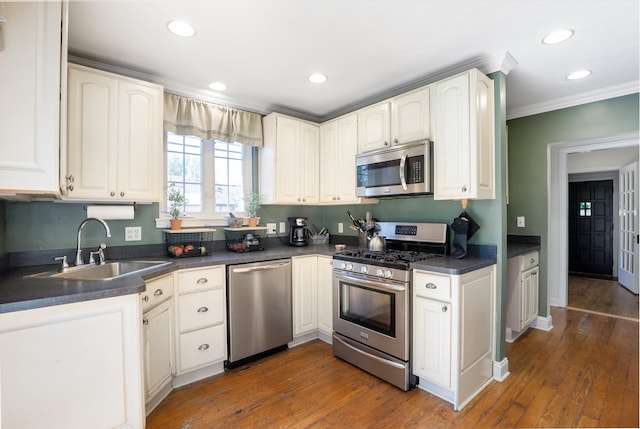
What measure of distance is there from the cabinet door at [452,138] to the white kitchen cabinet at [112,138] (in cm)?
221

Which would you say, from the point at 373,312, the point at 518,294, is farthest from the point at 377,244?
the point at 518,294

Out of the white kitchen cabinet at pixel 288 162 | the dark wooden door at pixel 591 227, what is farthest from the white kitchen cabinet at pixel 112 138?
the dark wooden door at pixel 591 227

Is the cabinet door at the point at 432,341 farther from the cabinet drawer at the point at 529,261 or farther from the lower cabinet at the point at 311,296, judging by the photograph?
the cabinet drawer at the point at 529,261

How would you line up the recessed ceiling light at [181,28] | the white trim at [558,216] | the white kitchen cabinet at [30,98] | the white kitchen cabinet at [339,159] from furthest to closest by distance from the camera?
the white trim at [558,216] → the white kitchen cabinet at [339,159] → the recessed ceiling light at [181,28] → the white kitchen cabinet at [30,98]

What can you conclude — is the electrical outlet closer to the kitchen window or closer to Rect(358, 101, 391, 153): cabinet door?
the kitchen window

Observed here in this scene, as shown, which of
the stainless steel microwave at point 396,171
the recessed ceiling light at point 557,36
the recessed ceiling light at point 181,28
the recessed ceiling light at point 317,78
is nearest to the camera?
the recessed ceiling light at point 181,28

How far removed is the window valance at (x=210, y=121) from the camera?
2756 mm

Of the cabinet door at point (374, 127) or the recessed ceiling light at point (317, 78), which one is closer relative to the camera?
the recessed ceiling light at point (317, 78)

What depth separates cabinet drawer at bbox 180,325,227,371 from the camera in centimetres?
229

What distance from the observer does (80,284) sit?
1.59 meters

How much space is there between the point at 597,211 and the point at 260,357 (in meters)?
6.75

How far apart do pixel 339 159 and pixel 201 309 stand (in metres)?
1.98

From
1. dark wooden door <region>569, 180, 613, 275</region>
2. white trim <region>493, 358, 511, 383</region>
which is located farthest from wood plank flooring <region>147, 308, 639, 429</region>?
dark wooden door <region>569, 180, 613, 275</region>

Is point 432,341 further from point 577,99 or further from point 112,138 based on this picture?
point 577,99
